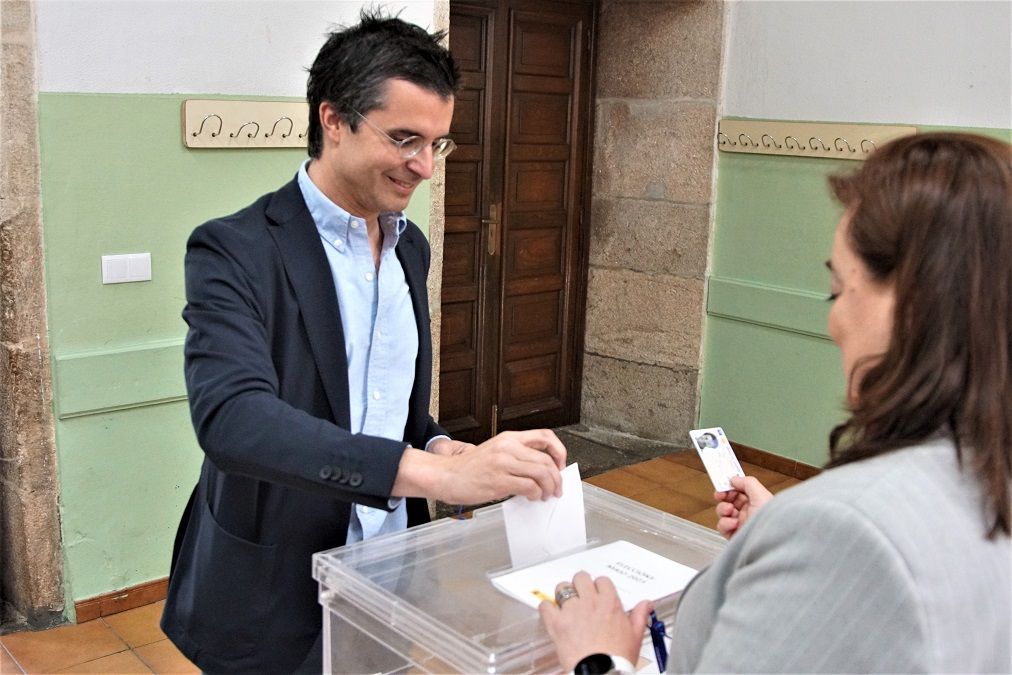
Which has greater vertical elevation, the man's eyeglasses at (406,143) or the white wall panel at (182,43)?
the white wall panel at (182,43)

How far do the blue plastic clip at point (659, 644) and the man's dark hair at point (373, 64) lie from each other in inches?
35.8

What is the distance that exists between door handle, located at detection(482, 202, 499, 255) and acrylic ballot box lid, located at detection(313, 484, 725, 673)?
3.49 meters

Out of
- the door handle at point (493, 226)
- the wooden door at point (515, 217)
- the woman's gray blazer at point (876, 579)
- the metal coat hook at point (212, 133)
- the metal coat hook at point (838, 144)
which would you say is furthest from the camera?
the door handle at point (493, 226)

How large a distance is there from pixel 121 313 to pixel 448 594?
224 cm

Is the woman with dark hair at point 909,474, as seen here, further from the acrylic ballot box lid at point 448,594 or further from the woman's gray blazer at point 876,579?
the acrylic ballot box lid at point 448,594

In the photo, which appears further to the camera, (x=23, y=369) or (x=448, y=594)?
(x=23, y=369)

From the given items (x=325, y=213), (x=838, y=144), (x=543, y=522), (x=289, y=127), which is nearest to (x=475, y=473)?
(x=543, y=522)

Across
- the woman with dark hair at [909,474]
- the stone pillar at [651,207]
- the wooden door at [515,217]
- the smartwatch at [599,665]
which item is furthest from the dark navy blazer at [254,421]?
the stone pillar at [651,207]

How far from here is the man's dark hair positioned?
5.54 feet

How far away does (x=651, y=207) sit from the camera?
543 centimetres

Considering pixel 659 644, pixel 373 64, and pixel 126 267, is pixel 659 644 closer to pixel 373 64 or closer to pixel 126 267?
pixel 373 64

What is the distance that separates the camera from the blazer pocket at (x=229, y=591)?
1.64m

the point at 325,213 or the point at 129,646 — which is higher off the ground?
the point at 325,213

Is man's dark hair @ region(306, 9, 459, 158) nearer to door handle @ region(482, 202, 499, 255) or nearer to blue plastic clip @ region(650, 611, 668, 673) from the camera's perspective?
blue plastic clip @ region(650, 611, 668, 673)
